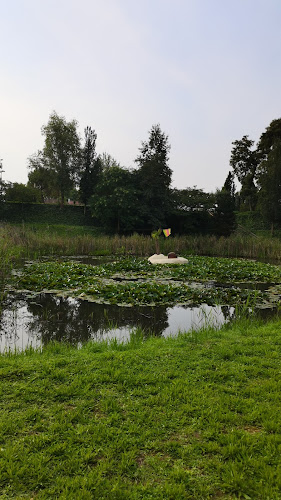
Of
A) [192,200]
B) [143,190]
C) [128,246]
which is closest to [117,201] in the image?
[143,190]

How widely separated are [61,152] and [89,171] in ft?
14.9

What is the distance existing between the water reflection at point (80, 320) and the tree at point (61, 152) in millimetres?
29518

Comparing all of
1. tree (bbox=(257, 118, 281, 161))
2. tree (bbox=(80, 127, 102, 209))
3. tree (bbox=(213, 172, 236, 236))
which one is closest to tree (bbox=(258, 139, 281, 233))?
tree (bbox=(213, 172, 236, 236))

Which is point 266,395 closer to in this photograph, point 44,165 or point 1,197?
point 1,197

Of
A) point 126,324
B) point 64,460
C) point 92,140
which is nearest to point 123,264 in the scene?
point 126,324

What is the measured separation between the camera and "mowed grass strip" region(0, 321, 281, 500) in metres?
2.08

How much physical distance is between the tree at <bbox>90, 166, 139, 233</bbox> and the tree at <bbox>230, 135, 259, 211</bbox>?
59.5 ft

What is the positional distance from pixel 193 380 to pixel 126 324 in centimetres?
291

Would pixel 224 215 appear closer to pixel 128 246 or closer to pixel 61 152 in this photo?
pixel 128 246

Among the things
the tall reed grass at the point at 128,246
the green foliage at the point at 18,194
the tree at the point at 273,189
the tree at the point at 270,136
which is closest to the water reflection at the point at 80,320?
the tall reed grass at the point at 128,246

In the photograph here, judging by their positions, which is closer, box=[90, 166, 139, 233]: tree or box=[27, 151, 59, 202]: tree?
box=[90, 166, 139, 233]: tree

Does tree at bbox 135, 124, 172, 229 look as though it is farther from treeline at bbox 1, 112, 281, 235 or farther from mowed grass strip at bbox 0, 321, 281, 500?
mowed grass strip at bbox 0, 321, 281, 500

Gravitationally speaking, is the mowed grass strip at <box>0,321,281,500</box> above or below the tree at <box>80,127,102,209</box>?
below

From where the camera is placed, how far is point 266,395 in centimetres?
319
